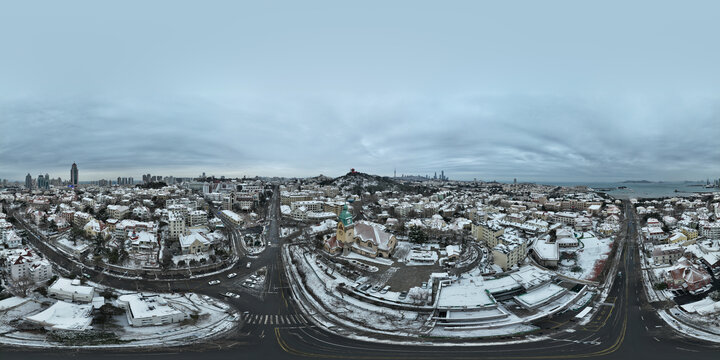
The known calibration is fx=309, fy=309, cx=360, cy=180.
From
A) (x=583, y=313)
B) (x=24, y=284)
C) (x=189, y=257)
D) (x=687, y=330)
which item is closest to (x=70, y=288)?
(x=24, y=284)

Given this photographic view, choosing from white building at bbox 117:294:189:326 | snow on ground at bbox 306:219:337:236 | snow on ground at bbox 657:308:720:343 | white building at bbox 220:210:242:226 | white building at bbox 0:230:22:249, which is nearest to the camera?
snow on ground at bbox 657:308:720:343

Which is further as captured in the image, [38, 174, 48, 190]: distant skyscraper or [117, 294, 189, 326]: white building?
[38, 174, 48, 190]: distant skyscraper

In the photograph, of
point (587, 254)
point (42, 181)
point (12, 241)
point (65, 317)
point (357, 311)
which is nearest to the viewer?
point (65, 317)

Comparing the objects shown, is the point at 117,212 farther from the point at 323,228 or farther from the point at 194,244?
the point at 323,228

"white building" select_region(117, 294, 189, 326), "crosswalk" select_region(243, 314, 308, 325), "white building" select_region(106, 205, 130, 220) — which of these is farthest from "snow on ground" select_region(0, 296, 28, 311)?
"white building" select_region(106, 205, 130, 220)

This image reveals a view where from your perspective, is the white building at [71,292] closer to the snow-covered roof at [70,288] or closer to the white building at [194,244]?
the snow-covered roof at [70,288]

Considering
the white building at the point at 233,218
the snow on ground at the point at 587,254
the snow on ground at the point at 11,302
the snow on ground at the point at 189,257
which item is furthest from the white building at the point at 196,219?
the snow on ground at the point at 587,254

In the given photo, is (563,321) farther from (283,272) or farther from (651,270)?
(283,272)

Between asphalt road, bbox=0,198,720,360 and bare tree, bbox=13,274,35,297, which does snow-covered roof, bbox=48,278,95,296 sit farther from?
asphalt road, bbox=0,198,720,360

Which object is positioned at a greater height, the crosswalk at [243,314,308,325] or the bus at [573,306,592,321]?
the bus at [573,306,592,321]
